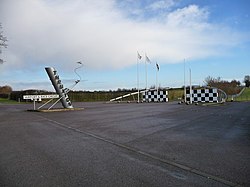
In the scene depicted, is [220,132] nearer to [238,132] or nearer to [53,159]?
[238,132]

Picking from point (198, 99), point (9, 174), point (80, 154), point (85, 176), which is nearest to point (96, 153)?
point (80, 154)

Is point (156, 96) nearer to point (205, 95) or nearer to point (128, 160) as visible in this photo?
point (205, 95)

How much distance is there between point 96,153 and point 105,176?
148 centimetres

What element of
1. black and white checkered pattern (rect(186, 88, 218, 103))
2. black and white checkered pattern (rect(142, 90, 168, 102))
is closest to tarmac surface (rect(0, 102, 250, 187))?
black and white checkered pattern (rect(186, 88, 218, 103))

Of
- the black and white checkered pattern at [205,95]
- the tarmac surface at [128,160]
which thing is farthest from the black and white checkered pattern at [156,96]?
the tarmac surface at [128,160]

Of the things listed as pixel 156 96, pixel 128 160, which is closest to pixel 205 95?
pixel 156 96

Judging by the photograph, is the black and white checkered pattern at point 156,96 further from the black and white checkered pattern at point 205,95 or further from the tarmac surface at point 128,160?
the tarmac surface at point 128,160

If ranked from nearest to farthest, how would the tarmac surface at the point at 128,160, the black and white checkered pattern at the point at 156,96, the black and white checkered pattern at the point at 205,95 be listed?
the tarmac surface at the point at 128,160, the black and white checkered pattern at the point at 205,95, the black and white checkered pattern at the point at 156,96

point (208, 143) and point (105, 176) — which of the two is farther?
point (208, 143)

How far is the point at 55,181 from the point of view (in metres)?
3.58

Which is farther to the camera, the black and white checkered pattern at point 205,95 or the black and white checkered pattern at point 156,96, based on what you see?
the black and white checkered pattern at point 156,96

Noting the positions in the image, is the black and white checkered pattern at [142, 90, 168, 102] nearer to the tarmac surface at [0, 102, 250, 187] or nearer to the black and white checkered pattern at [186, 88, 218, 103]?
the black and white checkered pattern at [186, 88, 218, 103]

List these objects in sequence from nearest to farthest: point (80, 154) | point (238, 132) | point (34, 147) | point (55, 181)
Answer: point (55, 181)
point (80, 154)
point (34, 147)
point (238, 132)

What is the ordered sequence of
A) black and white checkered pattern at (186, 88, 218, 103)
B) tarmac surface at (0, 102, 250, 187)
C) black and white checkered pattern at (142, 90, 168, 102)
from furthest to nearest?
black and white checkered pattern at (142, 90, 168, 102) → black and white checkered pattern at (186, 88, 218, 103) → tarmac surface at (0, 102, 250, 187)
